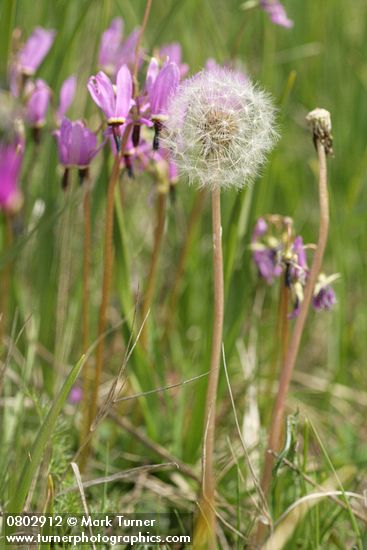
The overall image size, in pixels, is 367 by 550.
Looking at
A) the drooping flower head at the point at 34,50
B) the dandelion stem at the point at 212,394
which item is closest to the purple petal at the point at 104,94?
the dandelion stem at the point at 212,394

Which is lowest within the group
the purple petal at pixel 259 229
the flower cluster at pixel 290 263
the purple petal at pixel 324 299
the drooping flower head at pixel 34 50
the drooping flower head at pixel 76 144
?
the purple petal at pixel 324 299

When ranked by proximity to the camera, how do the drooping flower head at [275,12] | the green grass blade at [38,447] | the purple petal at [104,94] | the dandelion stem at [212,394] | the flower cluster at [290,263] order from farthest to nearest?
the drooping flower head at [275,12] < the flower cluster at [290,263] < the purple petal at [104,94] < the dandelion stem at [212,394] < the green grass blade at [38,447]

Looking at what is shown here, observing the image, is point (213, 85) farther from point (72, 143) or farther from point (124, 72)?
point (72, 143)

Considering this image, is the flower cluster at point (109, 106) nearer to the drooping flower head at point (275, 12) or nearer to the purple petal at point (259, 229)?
the purple petal at point (259, 229)

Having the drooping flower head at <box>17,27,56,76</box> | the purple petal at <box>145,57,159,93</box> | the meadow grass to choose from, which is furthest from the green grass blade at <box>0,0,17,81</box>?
the purple petal at <box>145,57,159,93</box>

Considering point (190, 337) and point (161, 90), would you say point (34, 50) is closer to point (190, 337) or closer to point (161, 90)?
point (161, 90)

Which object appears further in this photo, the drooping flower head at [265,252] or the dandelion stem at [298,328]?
the drooping flower head at [265,252]

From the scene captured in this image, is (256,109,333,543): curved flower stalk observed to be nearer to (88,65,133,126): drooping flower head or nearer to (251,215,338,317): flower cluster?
(251,215,338,317): flower cluster
